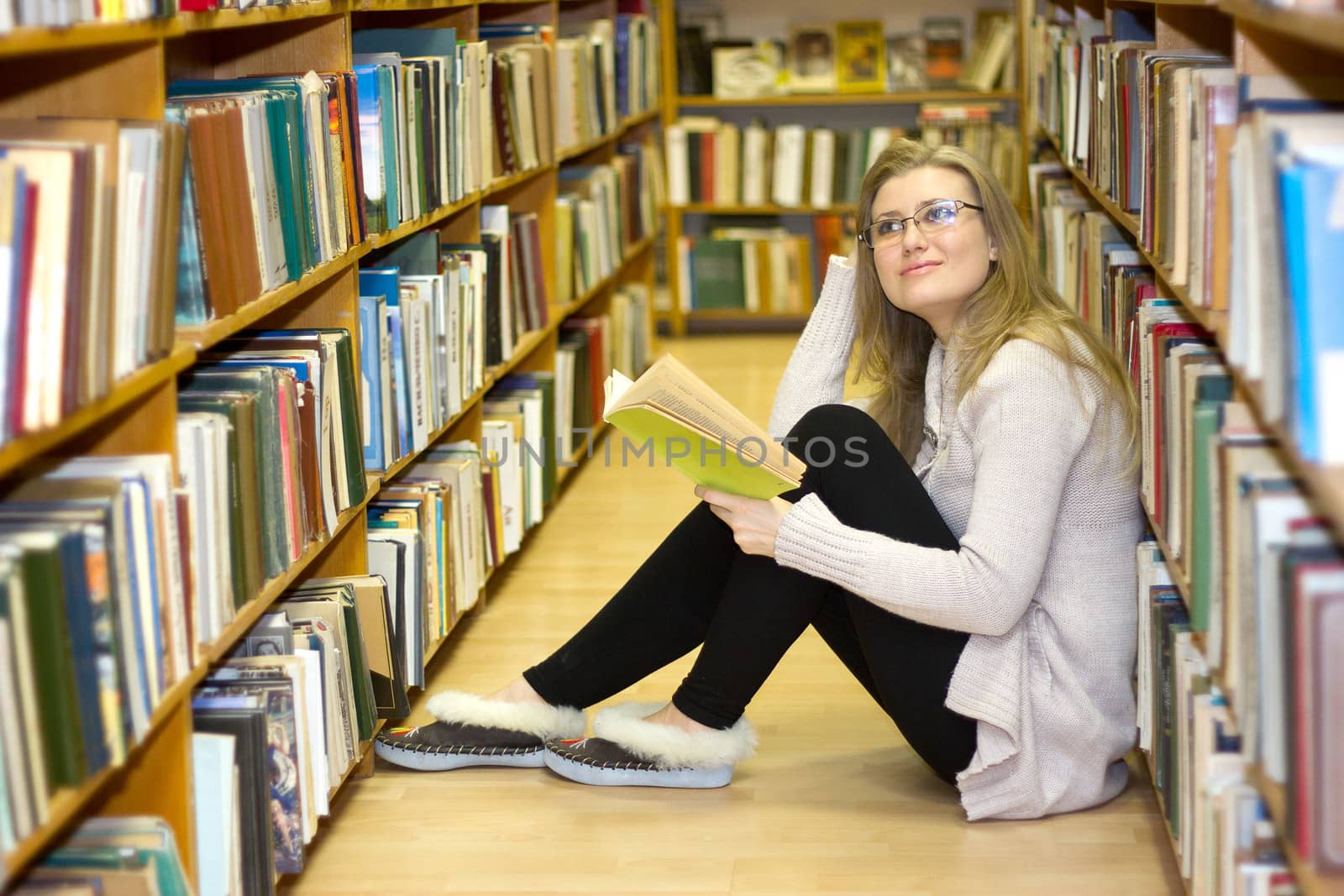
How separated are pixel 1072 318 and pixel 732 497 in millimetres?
509

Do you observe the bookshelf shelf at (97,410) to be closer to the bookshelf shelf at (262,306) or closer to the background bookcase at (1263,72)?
the bookshelf shelf at (262,306)

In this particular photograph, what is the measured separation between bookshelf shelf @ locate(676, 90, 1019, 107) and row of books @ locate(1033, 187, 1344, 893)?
3485 millimetres

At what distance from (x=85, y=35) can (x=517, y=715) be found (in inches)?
50.9

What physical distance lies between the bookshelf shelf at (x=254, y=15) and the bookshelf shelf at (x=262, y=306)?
0.33m

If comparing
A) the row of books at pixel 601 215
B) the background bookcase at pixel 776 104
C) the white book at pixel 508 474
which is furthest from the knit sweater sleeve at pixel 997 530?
the background bookcase at pixel 776 104

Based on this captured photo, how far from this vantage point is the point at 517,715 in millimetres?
2416

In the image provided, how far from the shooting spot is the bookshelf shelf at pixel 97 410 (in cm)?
130

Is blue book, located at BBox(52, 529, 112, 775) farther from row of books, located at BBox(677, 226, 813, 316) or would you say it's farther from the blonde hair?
row of books, located at BBox(677, 226, 813, 316)

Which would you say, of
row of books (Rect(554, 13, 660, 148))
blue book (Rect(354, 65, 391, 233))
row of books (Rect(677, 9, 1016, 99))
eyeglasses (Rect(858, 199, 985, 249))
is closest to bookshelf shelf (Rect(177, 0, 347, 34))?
blue book (Rect(354, 65, 391, 233))

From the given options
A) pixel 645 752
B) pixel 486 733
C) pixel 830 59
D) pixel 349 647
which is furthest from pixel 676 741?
pixel 830 59

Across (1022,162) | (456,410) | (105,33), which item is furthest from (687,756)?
(1022,162)

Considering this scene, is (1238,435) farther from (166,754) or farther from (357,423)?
(357,423)

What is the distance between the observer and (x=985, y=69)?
19.2ft

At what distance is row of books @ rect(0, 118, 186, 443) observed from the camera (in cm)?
129
